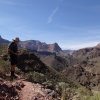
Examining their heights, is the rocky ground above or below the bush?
below

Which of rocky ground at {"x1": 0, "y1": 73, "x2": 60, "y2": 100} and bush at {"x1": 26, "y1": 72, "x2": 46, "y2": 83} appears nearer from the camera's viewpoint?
rocky ground at {"x1": 0, "y1": 73, "x2": 60, "y2": 100}

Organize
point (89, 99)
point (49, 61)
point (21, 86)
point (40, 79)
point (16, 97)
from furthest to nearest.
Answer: point (49, 61)
point (40, 79)
point (21, 86)
point (16, 97)
point (89, 99)

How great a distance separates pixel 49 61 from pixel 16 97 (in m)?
137

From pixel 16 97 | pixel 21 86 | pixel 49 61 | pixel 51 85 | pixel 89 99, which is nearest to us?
pixel 89 99

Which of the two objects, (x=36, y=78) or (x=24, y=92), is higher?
(x=36, y=78)

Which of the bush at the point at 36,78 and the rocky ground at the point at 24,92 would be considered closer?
the rocky ground at the point at 24,92

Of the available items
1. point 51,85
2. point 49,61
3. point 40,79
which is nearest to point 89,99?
point 51,85

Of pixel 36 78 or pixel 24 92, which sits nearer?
pixel 24 92

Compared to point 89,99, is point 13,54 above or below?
above

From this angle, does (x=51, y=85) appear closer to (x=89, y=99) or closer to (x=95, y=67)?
(x=89, y=99)

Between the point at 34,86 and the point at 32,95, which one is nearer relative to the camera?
the point at 32,95

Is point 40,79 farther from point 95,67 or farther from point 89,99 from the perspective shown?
point 95,67

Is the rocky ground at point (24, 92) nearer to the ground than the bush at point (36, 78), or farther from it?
nearer to the ground

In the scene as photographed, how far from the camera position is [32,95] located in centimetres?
988
